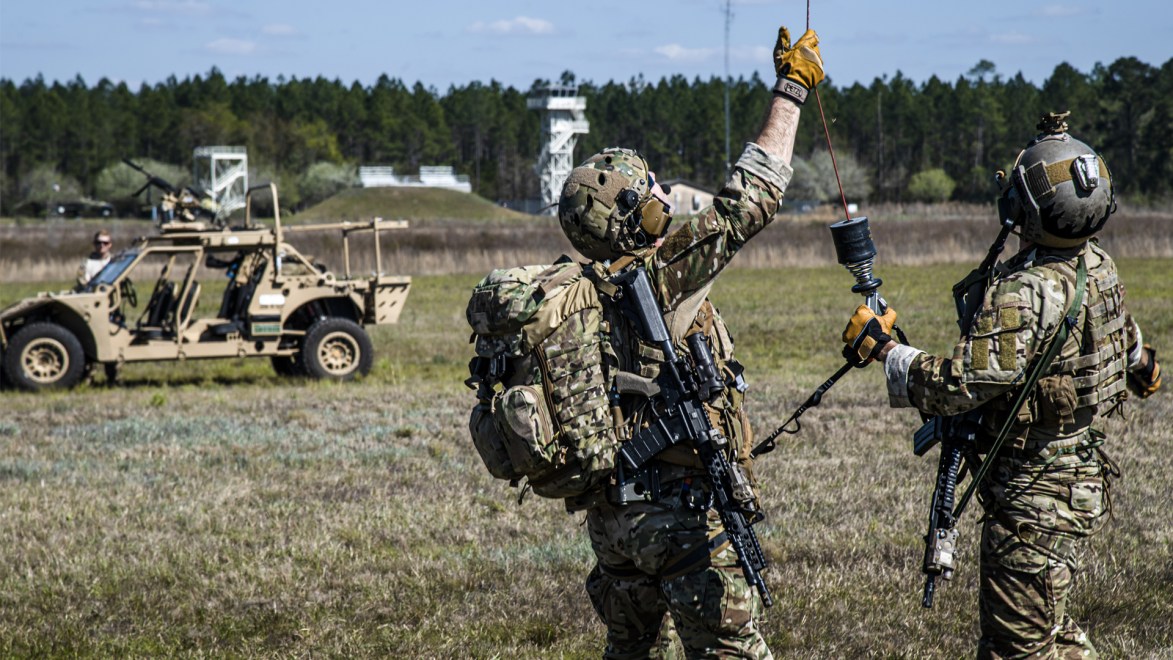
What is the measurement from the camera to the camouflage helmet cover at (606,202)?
3480 millimetres

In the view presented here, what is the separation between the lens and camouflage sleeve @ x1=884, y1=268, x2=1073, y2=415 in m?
3.56

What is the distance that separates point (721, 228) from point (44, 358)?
11505mm

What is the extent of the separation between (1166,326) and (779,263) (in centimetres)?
1473

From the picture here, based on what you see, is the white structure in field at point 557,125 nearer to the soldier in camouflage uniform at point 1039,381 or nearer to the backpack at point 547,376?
the soldier in camouflage uniform at point 1039,381

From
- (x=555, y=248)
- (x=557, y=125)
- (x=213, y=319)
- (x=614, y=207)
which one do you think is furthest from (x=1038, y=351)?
(x=557, y=125)

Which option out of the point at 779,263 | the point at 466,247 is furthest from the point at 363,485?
the point at 466,247

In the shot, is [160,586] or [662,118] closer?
[160,586]

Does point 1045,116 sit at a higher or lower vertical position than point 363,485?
higher

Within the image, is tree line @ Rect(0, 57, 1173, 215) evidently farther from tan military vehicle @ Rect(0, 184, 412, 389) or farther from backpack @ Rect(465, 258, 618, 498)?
backpack @ Rect(465, 258, 618, 498)

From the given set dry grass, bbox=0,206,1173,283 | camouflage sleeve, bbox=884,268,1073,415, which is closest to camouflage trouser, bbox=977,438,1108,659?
camouflage sleeve, bbox=884,268,1073,415

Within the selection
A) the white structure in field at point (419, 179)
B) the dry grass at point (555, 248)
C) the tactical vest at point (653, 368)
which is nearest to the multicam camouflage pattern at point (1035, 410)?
the tactical vest at point (653, 368)

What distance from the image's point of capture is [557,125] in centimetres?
9362

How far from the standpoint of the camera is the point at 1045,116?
394cm

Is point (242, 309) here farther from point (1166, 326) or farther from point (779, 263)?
point (779, 263)
